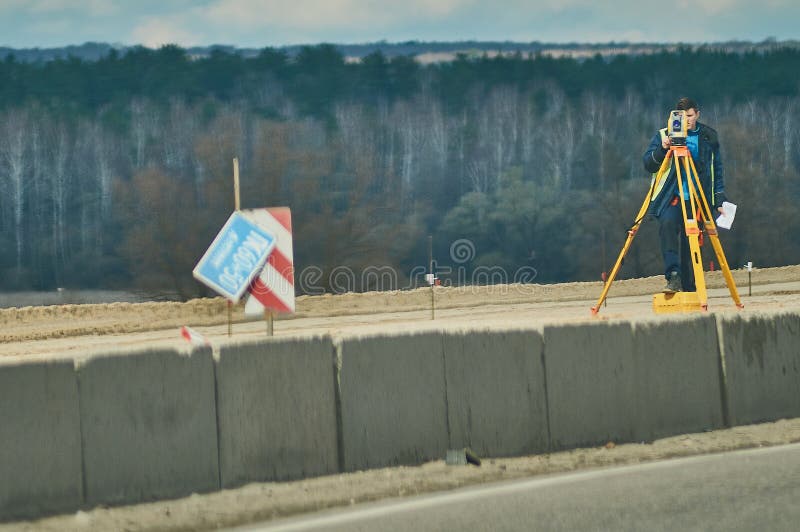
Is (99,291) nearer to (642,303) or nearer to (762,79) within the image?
(642,303)

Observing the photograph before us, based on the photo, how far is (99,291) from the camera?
218 feet

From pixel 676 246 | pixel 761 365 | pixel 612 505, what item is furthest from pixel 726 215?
pixel 612 505

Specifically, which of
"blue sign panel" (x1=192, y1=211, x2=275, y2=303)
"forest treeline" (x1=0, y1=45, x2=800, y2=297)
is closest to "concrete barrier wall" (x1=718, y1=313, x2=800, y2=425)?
"blue sign panel" (x1=192, y1=211, x2=275, y2=303)

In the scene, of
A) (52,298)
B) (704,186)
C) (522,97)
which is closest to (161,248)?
(52,298)

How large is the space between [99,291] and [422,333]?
59.2m

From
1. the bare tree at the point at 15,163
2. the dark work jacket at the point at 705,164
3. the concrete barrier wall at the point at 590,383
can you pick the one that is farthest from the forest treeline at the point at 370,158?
the concrete barrier wall at the point at 590,383

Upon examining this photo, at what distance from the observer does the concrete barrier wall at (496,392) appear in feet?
30.2

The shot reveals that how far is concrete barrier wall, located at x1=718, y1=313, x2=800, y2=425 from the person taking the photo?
10.5 meters

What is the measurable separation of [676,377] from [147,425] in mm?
4246

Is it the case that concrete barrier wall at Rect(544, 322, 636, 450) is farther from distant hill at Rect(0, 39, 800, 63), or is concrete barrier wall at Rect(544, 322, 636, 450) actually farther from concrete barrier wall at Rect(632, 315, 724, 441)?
distant hill at Rect(0, 39, 800, 63)

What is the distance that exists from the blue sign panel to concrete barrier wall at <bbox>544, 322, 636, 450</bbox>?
2.10 metres

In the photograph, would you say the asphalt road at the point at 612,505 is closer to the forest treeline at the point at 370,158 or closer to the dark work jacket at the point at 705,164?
the dark work jacket at the point at 705,164

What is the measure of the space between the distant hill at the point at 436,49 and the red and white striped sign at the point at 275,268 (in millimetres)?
106383

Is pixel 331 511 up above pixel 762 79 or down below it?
below
